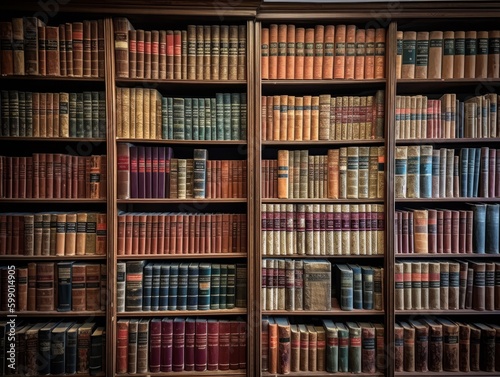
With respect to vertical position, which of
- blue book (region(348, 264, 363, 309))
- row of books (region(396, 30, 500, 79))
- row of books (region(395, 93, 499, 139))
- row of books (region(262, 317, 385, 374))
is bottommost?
row of books (region(262, 317, 385, 374))

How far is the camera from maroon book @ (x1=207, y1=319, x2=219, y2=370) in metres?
1.90

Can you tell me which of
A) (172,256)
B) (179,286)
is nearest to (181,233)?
(172,256)

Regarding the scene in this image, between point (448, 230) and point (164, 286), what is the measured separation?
5.79 ft

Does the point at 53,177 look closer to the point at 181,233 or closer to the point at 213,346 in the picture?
the point at 181,233

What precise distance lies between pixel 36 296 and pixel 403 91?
265 cm

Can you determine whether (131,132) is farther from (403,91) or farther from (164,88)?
(403,91)

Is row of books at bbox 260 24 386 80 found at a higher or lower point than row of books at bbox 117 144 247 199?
higher

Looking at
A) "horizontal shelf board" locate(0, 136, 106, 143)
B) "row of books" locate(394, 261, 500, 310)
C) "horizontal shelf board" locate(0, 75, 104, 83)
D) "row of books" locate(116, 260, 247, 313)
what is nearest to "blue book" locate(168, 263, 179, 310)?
"row of books" locate(116, 260, 247, 313)

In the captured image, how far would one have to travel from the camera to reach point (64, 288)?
1.85 metres

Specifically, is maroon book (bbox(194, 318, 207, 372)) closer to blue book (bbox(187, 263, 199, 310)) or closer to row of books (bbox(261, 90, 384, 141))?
blue book (bbox(187, 263, 199, 310))

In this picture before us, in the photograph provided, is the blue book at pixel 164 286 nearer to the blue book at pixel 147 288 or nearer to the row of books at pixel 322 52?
the blue book at pixel 147 288

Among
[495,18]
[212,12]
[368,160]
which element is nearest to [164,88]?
[212,12]

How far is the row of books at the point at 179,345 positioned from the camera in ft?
6.10

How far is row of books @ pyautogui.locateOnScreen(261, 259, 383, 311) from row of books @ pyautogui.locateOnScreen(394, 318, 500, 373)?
0.87 feet
